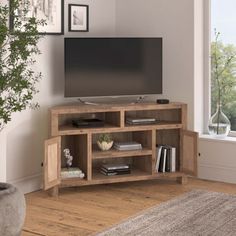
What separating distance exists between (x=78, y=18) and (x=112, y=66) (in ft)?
1.93

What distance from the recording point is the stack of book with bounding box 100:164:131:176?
4.87 m

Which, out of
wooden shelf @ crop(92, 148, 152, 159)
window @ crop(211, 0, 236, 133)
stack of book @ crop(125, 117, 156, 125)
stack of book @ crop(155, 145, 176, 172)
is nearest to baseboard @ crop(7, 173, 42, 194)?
wooden shelf @ crop(92, 148, 152, 159)

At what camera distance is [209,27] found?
17.5ft

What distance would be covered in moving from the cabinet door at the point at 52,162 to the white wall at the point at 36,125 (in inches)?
13.3

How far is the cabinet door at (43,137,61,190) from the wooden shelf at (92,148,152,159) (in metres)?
0.35

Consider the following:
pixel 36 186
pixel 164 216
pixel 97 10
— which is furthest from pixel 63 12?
pixel 164 216

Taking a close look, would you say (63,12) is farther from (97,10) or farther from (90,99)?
(90,99)

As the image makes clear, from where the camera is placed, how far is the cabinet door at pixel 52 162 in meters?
4.41

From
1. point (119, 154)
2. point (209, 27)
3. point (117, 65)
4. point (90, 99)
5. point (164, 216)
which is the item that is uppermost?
point (209, 27)

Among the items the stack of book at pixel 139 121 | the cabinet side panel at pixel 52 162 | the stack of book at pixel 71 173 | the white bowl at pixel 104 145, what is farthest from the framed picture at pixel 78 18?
the stack of book at pixel 71 173

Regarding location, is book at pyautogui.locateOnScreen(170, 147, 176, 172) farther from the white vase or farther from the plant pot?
the plant pot

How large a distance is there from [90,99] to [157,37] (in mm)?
920

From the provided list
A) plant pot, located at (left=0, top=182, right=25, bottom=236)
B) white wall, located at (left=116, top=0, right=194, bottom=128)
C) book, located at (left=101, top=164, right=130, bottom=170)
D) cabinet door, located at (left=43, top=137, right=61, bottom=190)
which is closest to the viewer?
plant pot, located at (left=0, top=182, right=25, bottom=236)

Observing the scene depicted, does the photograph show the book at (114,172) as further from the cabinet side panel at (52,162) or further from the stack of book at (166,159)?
the cabinet side panel at (52,162)
